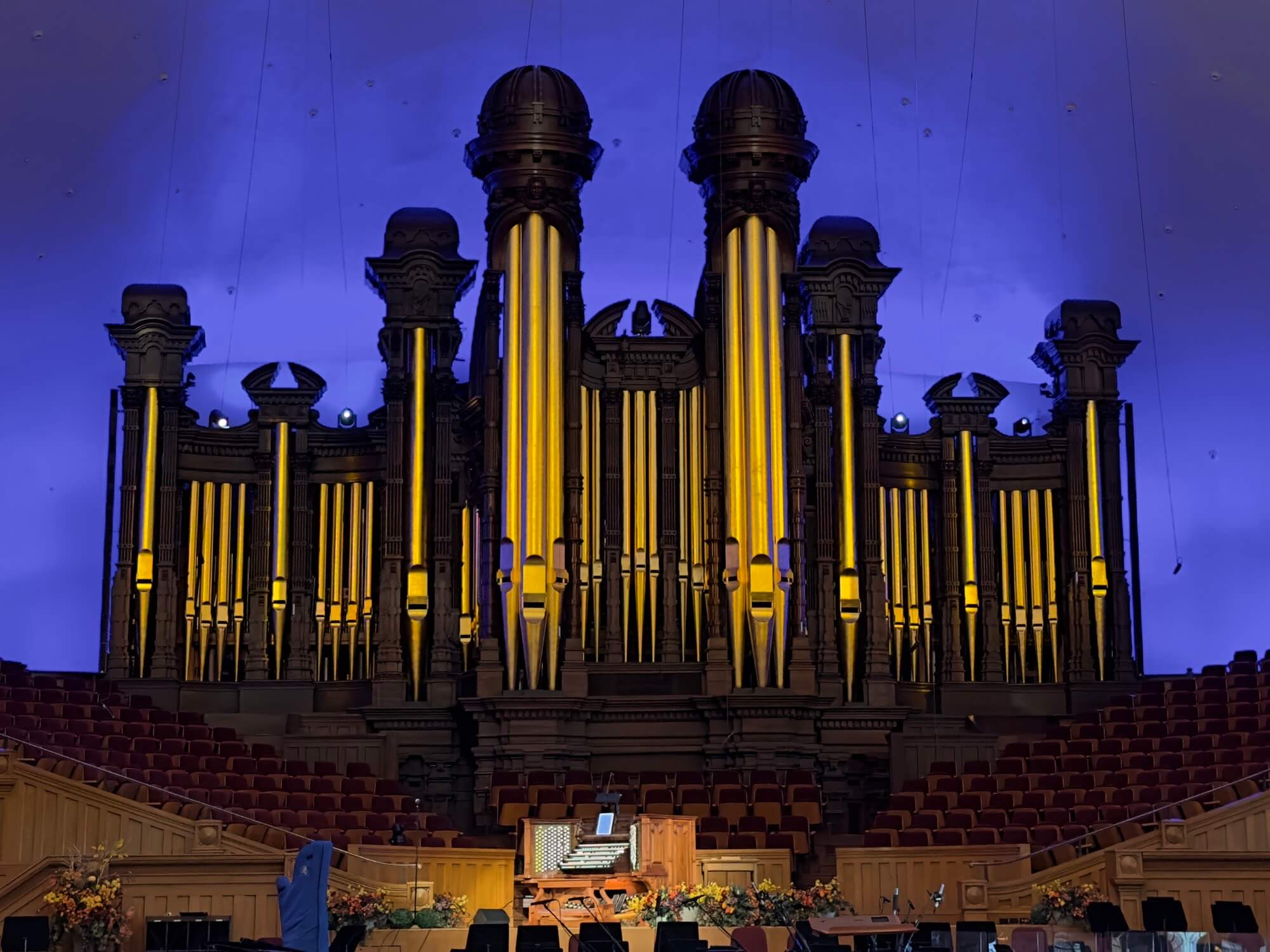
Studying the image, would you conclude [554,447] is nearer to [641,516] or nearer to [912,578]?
[641,516]

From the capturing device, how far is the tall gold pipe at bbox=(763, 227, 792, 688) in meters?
15.7

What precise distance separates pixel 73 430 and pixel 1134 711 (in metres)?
9.27

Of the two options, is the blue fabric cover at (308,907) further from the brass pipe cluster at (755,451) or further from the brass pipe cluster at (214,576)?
the brass pipe cluster at (214,576)

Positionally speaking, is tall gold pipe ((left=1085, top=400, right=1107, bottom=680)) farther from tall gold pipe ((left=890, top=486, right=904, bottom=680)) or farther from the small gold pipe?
tall gold pipe ((left=890, top=486, right=904, bottom=680))

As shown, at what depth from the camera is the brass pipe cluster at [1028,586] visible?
16.7 metres

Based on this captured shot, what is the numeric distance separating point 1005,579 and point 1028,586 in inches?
7.4

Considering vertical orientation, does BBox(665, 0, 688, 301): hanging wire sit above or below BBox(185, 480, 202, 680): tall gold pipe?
above

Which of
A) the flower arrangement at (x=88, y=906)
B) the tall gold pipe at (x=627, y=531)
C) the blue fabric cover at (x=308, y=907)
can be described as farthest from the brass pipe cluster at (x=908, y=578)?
the blue fabric cover at (x=308, y=907)

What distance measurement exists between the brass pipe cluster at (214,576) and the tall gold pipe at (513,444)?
7.55 feet

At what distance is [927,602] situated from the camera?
1677cm

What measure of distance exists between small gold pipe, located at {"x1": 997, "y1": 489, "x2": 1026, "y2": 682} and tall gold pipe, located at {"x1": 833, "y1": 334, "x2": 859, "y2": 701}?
1.27 meters

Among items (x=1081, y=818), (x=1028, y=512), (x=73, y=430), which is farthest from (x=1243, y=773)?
(x=73, y=430)

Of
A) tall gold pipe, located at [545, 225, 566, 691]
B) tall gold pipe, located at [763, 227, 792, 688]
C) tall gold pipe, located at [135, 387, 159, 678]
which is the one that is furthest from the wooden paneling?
tall gold pipe, located at [135, 387, 159, 678]

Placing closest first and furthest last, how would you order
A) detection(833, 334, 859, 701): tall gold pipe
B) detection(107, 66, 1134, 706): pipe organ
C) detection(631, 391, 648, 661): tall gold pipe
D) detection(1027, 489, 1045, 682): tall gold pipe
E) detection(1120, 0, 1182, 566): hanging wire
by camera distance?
detection(107, 66, 1134, 706): pipe organ, detection(631, 391, 648, 661): tall gold pipe, detection(833, 334, 859, 701): tall gold pipe, detection(1027, 489, 1045, 682): tall gold pipe, detection(1120, 0, 1182, 566): hanging wire
